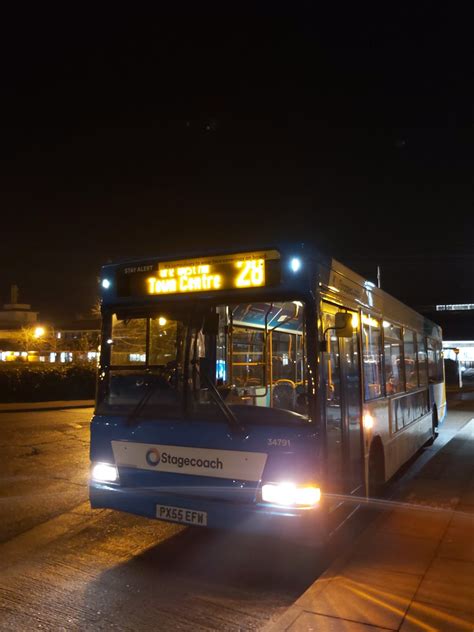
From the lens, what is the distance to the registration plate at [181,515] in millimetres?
4777

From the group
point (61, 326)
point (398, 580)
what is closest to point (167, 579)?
point (398, 580)

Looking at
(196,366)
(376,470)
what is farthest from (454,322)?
(196,366)

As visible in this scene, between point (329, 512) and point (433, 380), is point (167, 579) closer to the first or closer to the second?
point (329, 512)

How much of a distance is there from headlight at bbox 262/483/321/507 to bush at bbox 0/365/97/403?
77.0 feet

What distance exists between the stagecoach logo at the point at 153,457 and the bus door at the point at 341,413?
160 cm

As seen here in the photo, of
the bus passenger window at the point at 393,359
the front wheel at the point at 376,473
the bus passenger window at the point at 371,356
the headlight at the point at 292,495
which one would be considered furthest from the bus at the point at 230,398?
the bus passenger window at the point at 393,359

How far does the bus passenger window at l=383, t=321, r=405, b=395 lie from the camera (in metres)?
7.64

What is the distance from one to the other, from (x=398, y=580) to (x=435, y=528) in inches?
69.4

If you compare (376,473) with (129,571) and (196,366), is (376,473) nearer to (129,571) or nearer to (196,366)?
(196,366)

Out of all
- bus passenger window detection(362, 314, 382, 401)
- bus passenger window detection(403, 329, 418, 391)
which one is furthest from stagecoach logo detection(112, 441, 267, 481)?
bus passenger window detection(403, 329, 418, 391)

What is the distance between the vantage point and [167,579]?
4730 mm

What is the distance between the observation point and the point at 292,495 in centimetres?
445

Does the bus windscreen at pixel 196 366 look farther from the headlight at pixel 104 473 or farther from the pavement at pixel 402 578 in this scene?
the pavement at pixel 402 578

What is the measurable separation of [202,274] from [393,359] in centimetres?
407
